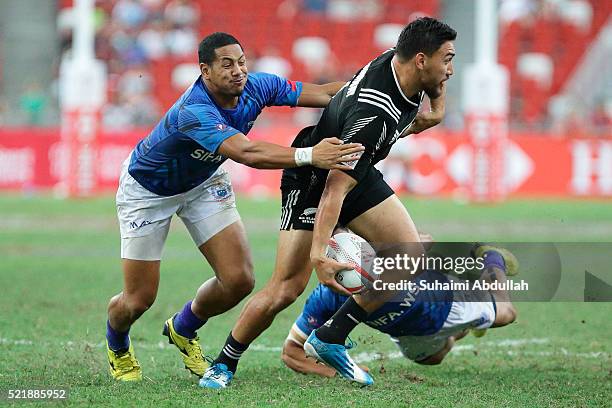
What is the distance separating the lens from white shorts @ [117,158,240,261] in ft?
22.3

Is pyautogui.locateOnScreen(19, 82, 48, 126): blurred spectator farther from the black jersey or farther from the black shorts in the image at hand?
the black jersey

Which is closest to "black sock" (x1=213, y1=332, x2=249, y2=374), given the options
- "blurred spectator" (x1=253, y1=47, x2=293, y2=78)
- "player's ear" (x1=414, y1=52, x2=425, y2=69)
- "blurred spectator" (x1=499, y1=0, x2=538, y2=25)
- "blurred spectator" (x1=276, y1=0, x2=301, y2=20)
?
"player's ear" (x1=414, y1=52, x2=425, y2=69)

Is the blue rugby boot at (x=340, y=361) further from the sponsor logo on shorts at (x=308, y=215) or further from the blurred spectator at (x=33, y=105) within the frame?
the blurred spectator at (x=33, y=105)

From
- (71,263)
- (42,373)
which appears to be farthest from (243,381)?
(71,263)

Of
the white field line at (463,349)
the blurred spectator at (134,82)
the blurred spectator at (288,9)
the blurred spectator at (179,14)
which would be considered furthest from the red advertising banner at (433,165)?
the white field line at (463,349)

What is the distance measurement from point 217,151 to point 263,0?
71.9 ft

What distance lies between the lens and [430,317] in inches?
273

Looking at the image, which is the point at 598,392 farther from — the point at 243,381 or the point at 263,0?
the point at 263,0

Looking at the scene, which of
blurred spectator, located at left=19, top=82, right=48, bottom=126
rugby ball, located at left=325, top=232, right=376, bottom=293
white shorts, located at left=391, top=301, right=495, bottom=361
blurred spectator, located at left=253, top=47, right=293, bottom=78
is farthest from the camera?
blurred spectator, located at left=253, top=47, right=293, bottom=78

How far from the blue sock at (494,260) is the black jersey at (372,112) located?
41.5 inches

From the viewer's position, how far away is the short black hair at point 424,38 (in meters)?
6.21

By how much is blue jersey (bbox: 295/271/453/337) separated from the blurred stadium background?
15.0m

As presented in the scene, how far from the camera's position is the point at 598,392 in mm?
6324

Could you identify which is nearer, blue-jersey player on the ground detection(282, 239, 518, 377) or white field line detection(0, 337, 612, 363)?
blue-jersey player on the ground detection(282, 239, 518, 377)
